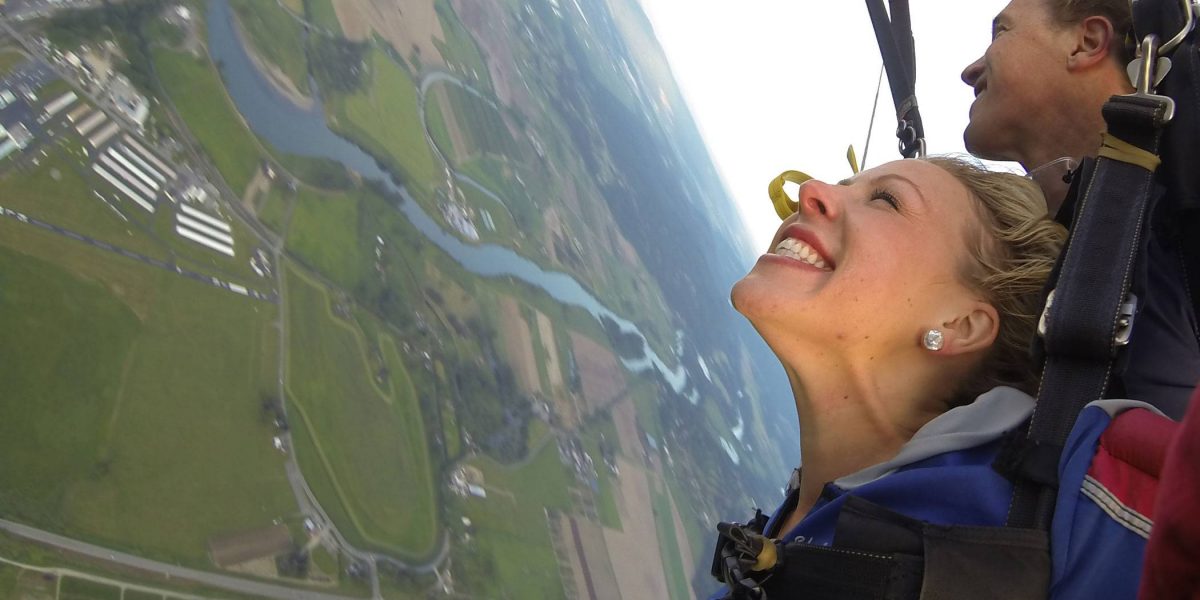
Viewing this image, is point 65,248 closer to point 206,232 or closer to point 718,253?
point 206,232

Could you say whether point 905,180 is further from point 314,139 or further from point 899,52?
point 314,139

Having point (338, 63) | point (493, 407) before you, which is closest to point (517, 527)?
point (493, 407)

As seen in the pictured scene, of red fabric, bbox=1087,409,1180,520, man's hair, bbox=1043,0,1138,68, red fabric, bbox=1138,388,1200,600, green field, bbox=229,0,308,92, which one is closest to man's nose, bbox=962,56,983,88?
man's hair, bbox=1043,0,1138,68

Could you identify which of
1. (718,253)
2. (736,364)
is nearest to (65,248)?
(736,364)

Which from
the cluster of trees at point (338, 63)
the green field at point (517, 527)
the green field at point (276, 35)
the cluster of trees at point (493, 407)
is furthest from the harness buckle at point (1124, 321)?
the cluster of trees at point (338, 63)

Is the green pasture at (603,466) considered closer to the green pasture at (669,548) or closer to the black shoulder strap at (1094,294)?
the green pasture at (669,548)

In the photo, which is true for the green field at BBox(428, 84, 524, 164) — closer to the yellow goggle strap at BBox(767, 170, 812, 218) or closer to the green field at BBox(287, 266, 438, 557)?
the green field at BBox(287, 266, 438, 557)
